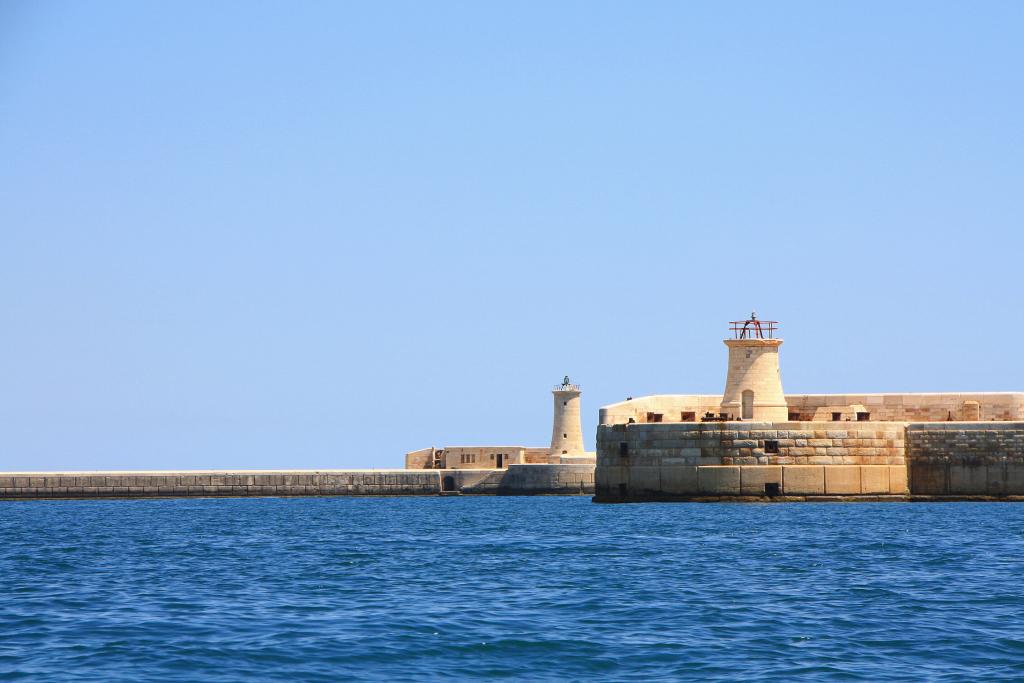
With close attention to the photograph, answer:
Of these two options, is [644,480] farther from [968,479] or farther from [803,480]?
[968,479]

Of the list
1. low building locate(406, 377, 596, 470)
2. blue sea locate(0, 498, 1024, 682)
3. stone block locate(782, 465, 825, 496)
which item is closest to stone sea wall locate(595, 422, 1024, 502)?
stone block locate(782, 465, 825, 496)

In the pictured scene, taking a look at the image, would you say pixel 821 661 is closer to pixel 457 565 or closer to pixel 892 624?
pixel 892 624

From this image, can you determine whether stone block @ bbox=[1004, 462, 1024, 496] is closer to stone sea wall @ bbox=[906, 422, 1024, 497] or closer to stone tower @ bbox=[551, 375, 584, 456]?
stone sea wall @ bbox=[906, 422, 1024, 497]

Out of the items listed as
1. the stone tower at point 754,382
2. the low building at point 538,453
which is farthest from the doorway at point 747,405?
the low building at point 538,453

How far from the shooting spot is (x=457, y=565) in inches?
973

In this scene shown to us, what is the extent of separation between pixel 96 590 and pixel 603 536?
1246 cm

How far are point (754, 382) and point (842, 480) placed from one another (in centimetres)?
458

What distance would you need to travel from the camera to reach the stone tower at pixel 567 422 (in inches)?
2417

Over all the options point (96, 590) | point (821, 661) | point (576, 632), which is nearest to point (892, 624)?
point (821, 661)

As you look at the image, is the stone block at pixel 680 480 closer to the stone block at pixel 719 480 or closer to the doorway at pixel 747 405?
the stone block at pixel 719 480

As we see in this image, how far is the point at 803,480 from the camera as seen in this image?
3981cm

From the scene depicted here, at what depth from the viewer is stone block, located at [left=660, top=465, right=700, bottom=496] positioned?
40562 mm

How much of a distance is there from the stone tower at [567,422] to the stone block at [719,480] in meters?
21.0

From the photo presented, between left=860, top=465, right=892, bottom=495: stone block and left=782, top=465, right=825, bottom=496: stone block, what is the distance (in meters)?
1.21
